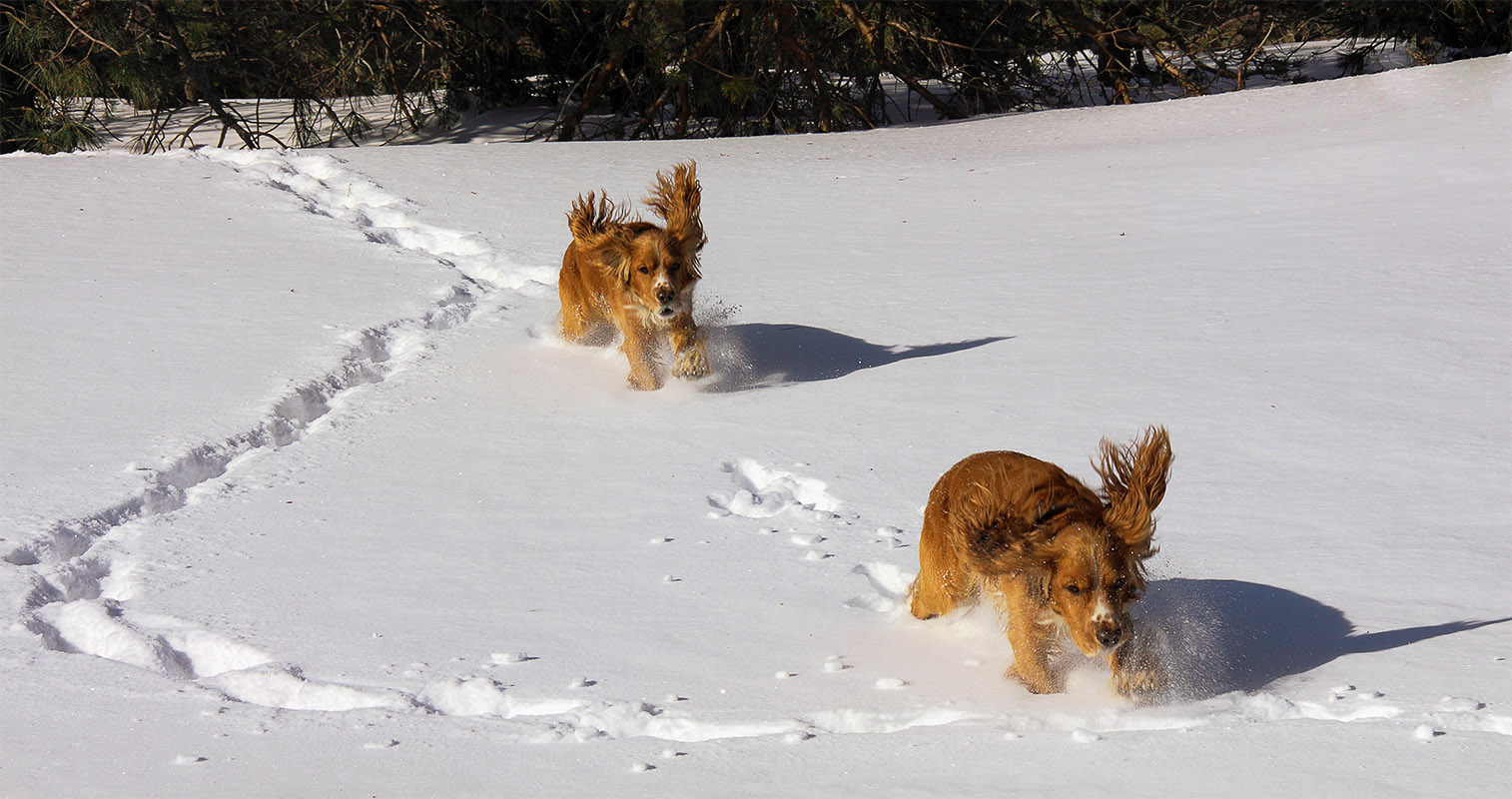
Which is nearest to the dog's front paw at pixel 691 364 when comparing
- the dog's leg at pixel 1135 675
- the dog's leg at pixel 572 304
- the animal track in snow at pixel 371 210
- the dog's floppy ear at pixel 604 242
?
the dog's floppy ear at pixel 604 242

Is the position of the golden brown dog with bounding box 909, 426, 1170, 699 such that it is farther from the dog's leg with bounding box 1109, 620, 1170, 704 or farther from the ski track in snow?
the ski track in snow

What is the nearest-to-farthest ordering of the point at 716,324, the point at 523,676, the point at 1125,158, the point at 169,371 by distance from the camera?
the point at 523,676 → the point at 169,371 → the point at 716,324 → the point at 1125,158

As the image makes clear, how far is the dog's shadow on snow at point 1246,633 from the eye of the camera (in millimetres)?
3857

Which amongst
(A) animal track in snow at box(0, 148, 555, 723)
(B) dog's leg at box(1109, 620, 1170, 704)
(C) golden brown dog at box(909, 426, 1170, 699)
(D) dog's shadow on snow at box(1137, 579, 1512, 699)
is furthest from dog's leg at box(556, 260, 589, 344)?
(B) dog's leg at box(1109, 620, 1170, 704)

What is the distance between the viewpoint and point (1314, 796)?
3.09m

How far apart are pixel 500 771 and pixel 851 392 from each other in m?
3.54

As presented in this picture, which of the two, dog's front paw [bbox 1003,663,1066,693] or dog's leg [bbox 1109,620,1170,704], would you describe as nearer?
dog's leg [bbox 1109,620,1170,704]

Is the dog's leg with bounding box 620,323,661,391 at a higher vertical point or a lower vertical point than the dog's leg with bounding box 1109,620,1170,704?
higher

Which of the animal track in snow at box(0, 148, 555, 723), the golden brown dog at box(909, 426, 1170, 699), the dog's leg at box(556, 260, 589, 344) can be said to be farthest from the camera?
the dog's leg at box(556, 260, 589, 344)

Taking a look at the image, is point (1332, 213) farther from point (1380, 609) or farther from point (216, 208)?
point (216, 208)

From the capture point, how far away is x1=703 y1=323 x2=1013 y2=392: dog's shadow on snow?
7.04 m

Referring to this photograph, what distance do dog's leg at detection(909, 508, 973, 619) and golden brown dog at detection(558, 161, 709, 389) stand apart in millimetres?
2898

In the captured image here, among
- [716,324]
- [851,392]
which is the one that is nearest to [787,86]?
[716,324]

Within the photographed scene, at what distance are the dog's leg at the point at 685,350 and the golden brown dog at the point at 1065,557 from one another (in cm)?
311
